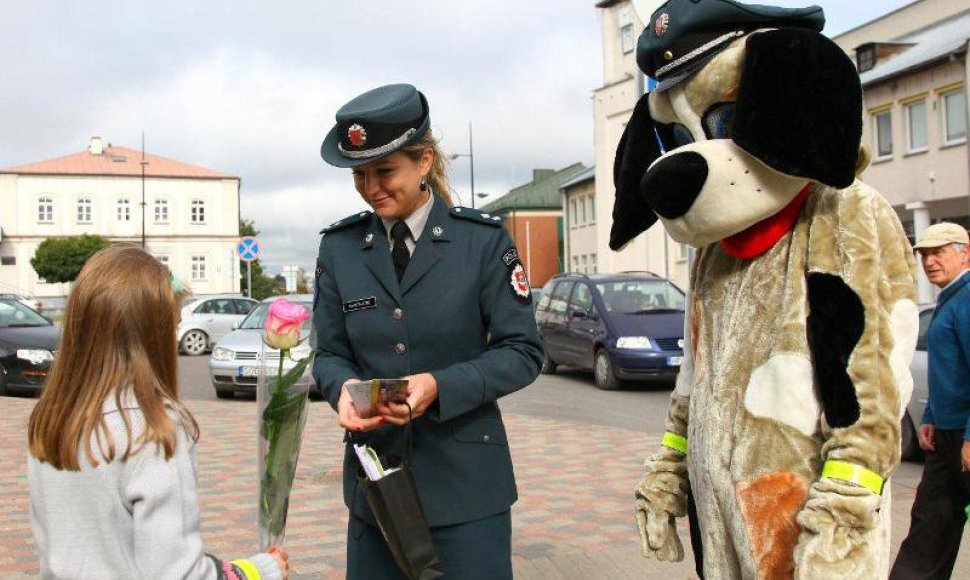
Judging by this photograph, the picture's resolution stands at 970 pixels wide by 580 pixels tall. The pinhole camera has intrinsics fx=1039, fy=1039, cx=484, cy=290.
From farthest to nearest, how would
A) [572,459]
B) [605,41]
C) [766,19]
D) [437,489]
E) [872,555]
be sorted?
[605,41] → [572,459] → [437,489] → [766,19] → [872,555]

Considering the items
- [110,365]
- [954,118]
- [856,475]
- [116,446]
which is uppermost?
[954,118]

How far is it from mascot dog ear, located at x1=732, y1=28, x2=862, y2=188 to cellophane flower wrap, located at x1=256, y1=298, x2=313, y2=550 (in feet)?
4.05

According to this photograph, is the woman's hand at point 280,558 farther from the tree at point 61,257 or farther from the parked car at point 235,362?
the tree at point 61,257

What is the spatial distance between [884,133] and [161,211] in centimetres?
5994

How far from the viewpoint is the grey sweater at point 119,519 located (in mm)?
2209

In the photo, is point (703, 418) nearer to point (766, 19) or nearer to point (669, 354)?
point (766, 19)

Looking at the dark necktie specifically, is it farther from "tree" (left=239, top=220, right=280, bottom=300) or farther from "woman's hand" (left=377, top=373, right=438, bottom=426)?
"tree" (left=239, top=220, right=280, bottom=300)

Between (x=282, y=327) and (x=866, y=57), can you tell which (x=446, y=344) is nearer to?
(x=282, y=327)

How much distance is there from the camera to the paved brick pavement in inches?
218

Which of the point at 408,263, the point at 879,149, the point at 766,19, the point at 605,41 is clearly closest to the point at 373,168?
the point at 408,263

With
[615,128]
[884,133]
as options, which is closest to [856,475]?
[884,133]

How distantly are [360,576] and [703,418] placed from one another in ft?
3.45

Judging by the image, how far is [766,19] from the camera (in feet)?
8.64

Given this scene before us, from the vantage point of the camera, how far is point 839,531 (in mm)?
2314
